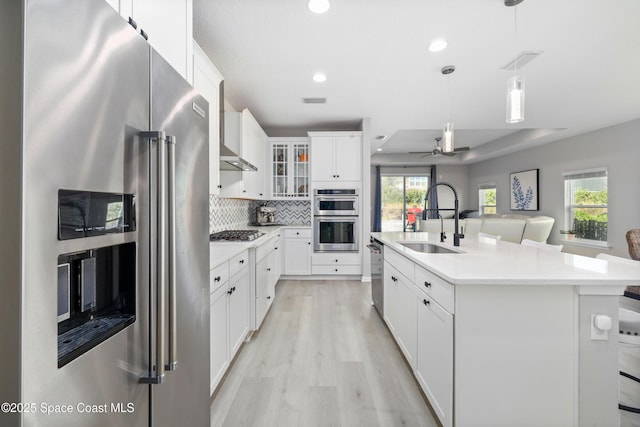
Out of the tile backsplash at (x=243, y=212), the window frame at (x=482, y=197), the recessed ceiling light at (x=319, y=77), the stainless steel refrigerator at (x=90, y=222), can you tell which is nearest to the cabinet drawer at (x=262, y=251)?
the tile backsplash at (x=243, y=212)

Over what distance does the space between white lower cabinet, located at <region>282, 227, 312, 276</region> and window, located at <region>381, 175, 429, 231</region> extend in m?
5.11

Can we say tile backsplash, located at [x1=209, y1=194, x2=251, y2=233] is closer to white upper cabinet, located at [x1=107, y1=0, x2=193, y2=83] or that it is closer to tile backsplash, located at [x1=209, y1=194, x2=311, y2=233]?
tile backsplash, located at [x1=209, y1=194, x2=311, y2=233]

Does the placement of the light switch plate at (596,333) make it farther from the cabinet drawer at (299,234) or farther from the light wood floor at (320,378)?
the cabinet drawer at (299,234)

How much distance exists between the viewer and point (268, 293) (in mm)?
3152

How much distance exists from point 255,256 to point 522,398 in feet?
6.69

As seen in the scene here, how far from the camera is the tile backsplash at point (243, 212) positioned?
332 centimetres

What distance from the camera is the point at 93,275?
691mm

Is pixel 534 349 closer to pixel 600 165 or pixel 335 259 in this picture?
pixel 335 259

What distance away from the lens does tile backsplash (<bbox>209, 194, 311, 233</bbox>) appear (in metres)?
3.32

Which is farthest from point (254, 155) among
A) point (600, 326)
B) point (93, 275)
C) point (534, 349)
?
point (600, 326)

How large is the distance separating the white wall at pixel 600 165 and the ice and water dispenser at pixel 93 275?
6.52 m

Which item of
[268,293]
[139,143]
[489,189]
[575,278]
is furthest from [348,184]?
[489,189]

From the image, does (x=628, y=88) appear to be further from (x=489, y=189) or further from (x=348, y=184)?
(x=489, y=189)

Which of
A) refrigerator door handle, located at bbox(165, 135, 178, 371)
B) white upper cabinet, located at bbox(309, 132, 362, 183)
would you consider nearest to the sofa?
white upper cabinet, located at bbox(309, 132, 362, 183)
